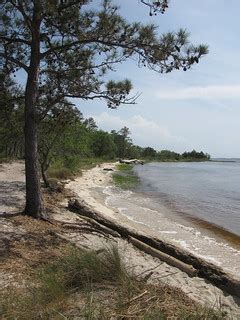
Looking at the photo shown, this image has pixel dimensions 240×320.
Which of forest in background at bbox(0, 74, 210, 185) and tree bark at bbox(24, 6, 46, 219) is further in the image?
forest in background at bbox(0, 74, 210, 185)

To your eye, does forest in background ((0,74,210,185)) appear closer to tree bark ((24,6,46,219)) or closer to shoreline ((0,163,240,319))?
tree bark ((24,6,46,219))

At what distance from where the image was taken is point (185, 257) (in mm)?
8141

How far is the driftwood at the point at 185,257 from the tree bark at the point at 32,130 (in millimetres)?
1992

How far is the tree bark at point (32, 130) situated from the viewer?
31.9ft

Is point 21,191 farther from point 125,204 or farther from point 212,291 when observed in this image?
point 212,291

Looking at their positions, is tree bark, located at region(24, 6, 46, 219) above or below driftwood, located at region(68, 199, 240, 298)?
above

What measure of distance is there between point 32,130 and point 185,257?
4.80m

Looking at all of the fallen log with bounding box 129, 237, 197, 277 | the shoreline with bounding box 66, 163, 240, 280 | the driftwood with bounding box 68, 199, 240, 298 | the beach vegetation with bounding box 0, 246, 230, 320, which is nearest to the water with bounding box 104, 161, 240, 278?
the shoreline with bounding box 66, 163, 240, 280

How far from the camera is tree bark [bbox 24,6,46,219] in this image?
9734mm

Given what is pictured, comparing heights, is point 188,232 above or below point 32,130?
below

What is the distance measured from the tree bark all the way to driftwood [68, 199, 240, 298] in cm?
199

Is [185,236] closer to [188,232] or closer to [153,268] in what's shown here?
[188,232]

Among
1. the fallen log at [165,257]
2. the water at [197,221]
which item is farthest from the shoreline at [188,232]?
the fallen log at [165,257]

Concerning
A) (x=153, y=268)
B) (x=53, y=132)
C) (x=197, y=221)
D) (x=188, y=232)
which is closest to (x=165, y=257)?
(x=153, y=268)
